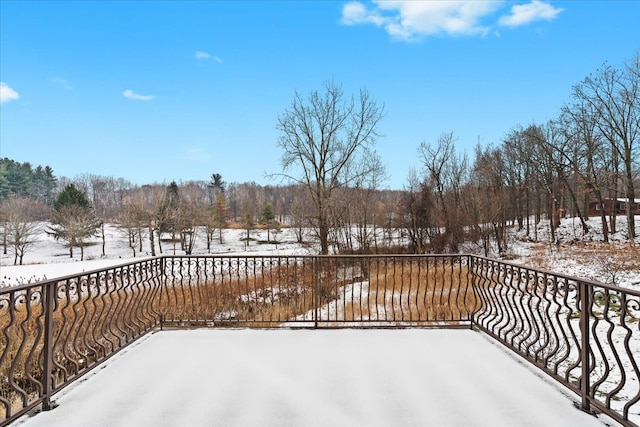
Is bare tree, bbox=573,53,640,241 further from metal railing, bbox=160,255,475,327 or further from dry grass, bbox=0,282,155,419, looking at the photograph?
dry grass, bbox=0,282,155,419

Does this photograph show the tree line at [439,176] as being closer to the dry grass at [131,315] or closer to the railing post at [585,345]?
the dry grass at [131,315]

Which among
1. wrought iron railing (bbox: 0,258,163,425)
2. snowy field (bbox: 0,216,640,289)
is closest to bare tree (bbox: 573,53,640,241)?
snowy field (bbox: 0,216,640,289)

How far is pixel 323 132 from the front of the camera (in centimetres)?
1381

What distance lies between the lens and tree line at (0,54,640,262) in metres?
13.8

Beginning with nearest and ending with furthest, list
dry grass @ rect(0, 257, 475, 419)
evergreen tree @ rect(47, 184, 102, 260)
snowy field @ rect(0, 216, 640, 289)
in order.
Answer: dry grass @ rect(0, 257, 475, 419), snowy field @ rect(0, 216, 640, 289), evergreen tree @ rect(47, 184, 102, 260)

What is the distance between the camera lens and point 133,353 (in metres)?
3.39

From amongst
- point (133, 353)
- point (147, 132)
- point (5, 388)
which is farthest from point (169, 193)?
point (133, 353)

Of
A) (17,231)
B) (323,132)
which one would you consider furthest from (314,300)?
(17,231)

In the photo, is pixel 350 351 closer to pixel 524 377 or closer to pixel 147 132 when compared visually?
pixel 524 377

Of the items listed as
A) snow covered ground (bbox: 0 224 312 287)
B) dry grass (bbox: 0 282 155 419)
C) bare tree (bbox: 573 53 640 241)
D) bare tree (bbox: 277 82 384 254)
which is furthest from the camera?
snow covered ground (bbox: 0 224 312 287)

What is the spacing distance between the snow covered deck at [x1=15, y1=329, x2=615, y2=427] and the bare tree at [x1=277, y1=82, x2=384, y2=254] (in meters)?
10.3

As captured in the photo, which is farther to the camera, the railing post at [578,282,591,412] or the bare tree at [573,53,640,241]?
the bare tree at [573,53,640,241]

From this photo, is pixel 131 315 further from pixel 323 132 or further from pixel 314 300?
pixel 323 132

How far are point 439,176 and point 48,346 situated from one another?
21.3m
